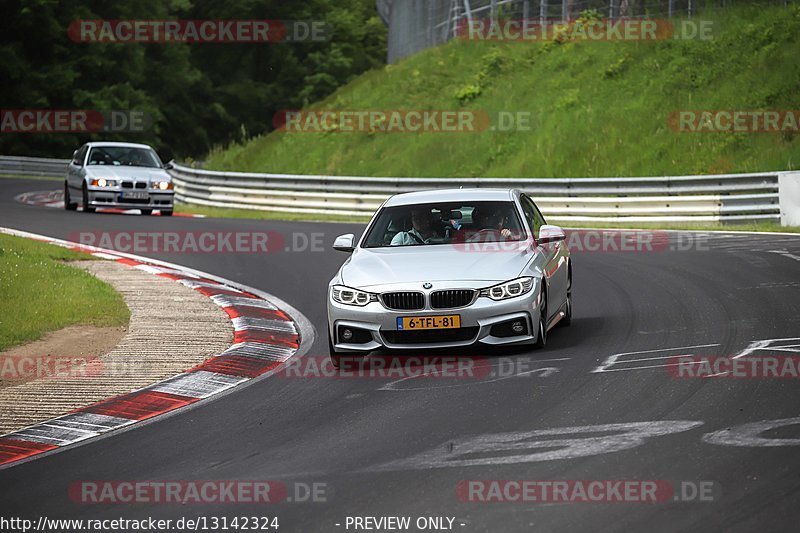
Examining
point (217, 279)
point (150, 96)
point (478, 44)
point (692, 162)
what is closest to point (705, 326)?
point (217, 279)

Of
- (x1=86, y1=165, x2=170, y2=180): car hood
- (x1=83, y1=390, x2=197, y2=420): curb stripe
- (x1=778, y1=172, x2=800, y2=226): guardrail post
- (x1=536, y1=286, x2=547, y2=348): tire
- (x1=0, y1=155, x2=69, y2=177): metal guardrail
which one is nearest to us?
(x1=83, y1=390, x2=197, y2=420): curb stripe

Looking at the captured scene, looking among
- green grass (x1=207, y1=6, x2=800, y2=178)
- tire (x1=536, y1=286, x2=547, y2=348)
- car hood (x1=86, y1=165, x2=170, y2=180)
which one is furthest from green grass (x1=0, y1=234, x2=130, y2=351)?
green grass (x1=207, y1=6, x2=800, y2=178)

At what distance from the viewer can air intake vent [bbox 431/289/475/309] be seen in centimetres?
1079

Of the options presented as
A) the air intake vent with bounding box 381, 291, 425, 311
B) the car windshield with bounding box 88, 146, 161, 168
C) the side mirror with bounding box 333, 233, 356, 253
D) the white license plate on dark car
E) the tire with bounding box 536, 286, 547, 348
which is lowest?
the tire with bounding box 536, 286, 547, 348

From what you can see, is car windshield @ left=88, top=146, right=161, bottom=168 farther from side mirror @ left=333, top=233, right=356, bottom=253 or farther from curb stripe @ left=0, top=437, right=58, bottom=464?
curb stripe @ left=0, top=437, right=58, bottom=464

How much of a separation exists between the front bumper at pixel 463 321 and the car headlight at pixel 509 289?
0.04 meters

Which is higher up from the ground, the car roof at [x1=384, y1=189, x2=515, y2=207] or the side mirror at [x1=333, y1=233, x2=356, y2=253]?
the car roof at [x1=384, y1=189, x2=515, y2=207]

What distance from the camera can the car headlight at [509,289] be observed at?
10.8 metres

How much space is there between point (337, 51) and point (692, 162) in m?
48.1

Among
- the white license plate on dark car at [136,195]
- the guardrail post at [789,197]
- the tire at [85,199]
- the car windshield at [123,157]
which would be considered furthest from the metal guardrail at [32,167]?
the guardrail post at [789,197]

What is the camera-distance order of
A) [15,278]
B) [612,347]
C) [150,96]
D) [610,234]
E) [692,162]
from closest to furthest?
[612,347]
[15,278]
[610,234]
[692,162]
[150,96]

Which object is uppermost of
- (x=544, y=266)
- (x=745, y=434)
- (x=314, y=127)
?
(x=314, y=127)

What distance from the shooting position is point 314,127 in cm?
4350

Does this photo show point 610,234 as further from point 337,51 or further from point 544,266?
point 337,51
